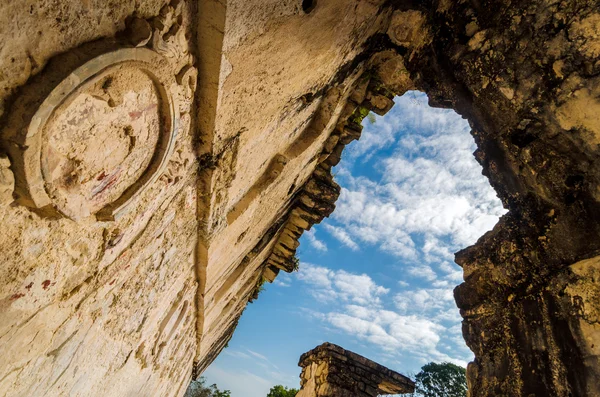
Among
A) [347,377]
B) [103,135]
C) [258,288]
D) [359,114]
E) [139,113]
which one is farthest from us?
[258,288]

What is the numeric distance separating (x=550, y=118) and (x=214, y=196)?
97.6 inches

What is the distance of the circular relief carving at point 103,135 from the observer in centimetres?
113

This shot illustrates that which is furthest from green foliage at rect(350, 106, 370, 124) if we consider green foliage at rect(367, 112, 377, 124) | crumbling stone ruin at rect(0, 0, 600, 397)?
crumbling stone ruin at rect(0, 0, 600, 397)

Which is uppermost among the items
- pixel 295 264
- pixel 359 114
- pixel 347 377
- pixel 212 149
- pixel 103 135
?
pixel 359 114

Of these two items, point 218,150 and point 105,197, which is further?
point 218,150

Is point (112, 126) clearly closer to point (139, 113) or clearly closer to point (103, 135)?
point (103, 135)

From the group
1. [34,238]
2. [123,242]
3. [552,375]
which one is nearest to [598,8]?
[552,375]

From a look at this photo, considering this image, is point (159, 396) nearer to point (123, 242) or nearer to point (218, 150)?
point (123, 242)

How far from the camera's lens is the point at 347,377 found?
553 cm

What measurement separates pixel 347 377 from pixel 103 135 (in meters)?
5.76

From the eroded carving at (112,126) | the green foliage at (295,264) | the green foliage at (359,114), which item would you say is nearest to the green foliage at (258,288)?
the green foliage at (295,264)

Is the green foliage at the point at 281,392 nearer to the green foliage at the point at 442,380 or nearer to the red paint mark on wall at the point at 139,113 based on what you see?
the green foliage at the point at 442,380

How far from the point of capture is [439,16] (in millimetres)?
2316

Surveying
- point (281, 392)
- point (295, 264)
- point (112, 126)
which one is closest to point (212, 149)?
point (112, 126)
